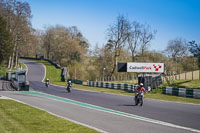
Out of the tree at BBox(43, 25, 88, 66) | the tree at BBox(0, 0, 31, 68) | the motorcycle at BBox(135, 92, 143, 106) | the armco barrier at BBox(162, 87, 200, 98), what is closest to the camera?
the motorcycle at BBox(135, 92, 143, 106)

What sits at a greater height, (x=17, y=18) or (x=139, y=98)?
(x=17, y=18)

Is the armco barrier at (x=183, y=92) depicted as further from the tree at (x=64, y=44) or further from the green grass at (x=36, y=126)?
the tree at (x=64, y=44)

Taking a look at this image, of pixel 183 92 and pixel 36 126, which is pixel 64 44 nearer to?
pixel 183 92

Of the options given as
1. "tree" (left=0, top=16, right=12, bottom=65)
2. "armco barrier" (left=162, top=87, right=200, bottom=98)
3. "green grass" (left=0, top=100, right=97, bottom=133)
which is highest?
"tree" (left=0, top=16, right=12, bottom=65)

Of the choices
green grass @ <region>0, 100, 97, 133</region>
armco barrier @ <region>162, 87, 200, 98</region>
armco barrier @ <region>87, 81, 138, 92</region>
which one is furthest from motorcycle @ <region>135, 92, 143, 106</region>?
armco barrier @ <region>87, 81, 138, 92</region>

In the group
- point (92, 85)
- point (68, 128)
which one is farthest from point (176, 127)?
point (92, 85)

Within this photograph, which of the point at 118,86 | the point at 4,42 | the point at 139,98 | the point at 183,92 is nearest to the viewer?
the point at 139,98

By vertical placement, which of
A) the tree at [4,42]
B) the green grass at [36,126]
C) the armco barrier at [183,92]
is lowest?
the green grass at [36,126]

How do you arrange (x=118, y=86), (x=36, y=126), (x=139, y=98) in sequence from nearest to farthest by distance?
(x=36, y=126) < (x=139, y=98) < (x=118, y=86)

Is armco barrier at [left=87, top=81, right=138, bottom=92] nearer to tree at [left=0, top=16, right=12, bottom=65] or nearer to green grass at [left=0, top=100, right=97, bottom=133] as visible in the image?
tree at [left=0, top=16, right=12, bottom=65]

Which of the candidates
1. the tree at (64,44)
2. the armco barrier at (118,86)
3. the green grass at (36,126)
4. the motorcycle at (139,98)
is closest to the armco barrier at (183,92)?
the armco barrier at (118,86)

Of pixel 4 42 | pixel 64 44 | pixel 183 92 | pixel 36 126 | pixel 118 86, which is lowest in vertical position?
pixel 36 126

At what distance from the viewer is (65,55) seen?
8588cm

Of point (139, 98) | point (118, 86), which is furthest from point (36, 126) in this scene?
point (118, 86)
